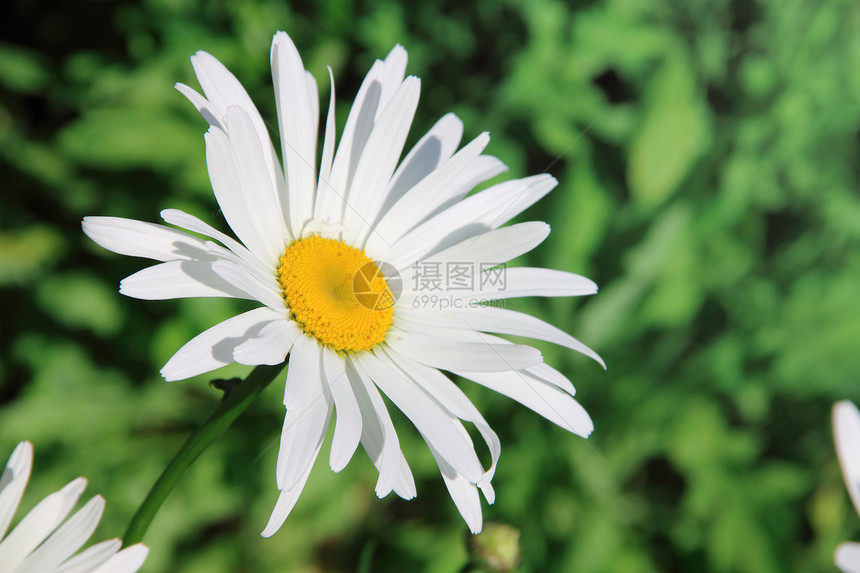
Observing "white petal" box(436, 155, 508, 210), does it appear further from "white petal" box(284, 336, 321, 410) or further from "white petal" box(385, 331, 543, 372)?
"white petal" box(284, 336, 321, 410)

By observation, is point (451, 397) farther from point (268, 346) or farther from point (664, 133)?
point (664, 133)

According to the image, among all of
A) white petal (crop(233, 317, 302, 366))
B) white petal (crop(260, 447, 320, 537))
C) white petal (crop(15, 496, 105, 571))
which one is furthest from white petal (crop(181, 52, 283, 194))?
white petal (crop(15, 496, 105, 571))

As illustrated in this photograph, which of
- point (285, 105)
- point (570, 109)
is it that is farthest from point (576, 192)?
point (285, 105)

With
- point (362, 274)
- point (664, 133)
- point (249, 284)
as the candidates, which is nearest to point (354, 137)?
point (362, 274)

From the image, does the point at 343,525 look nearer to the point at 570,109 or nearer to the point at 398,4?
the point at 570,109

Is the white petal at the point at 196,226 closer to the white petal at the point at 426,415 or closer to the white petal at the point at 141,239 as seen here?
the white petal at the point at 141,239

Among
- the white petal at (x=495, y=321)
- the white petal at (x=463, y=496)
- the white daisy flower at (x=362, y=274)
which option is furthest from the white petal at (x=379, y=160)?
the white petal at (x=463, y=496)
